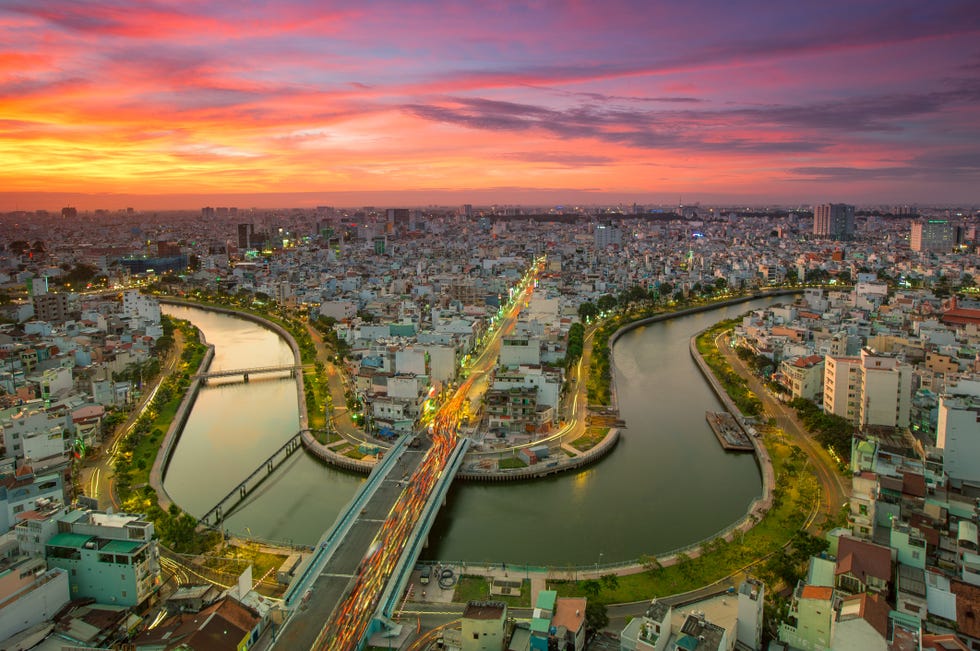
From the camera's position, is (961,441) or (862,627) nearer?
(862,627)

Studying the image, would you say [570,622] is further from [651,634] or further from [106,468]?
[106,468]

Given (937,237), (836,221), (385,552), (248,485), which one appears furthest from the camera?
(836,221)

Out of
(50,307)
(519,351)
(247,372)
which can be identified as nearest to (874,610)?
(519,351)

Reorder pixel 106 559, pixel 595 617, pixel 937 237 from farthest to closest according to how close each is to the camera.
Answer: pixel 937 237 → pixel 106 559 → pixel 595 617

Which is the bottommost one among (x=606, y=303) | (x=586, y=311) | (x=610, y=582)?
(x=610, y=582)

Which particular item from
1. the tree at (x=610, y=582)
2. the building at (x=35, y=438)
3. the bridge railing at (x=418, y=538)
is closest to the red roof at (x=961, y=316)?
the bridge railing at (x=418, y=538)

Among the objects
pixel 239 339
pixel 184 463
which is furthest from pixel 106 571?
pixel 239 339

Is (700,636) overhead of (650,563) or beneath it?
overhead

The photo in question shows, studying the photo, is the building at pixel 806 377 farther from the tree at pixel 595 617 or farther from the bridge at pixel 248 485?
the bridge at pixel 248 485
